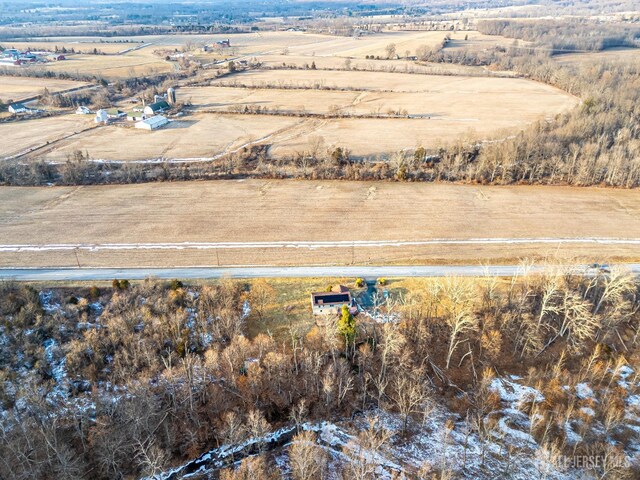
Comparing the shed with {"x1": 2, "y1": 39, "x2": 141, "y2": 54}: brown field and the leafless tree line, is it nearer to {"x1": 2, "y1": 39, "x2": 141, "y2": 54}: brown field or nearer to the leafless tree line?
the leafless tree line

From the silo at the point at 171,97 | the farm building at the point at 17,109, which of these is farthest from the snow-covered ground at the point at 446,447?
the farm building at the point at 17,109

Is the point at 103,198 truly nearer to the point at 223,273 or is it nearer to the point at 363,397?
the point at 223,273

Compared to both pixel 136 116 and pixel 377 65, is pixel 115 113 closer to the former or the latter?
pixel 136 116

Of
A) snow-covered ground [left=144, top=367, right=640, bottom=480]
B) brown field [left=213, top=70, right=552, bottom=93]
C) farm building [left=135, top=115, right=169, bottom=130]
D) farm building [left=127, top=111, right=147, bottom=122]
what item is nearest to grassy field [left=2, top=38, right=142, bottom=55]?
brown field [left=213, top=70, right=552, bottom=93]

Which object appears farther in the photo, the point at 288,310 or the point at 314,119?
the point at 314,119

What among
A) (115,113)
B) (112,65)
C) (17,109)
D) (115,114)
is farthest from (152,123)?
(112,65)
